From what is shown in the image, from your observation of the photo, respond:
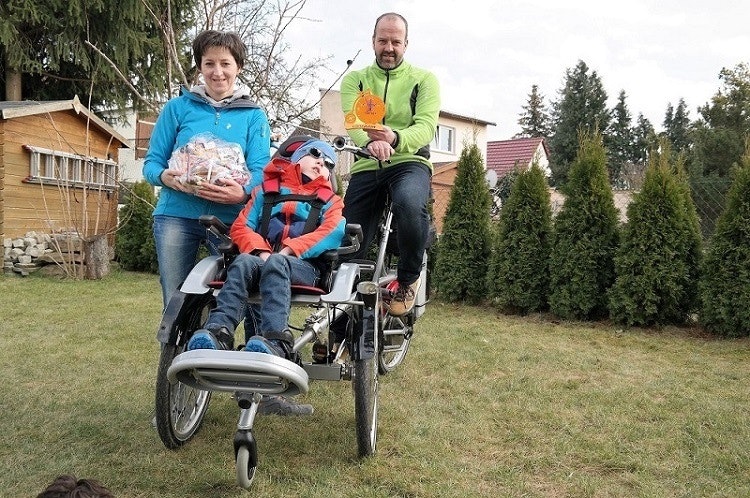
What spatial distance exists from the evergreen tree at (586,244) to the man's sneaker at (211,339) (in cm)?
526

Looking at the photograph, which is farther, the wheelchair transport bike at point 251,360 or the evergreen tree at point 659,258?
the evergreen tree at point 659,258

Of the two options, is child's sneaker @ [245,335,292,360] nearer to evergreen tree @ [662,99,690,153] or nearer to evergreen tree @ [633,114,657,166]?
evergreen tree @ [633,114,657,166]

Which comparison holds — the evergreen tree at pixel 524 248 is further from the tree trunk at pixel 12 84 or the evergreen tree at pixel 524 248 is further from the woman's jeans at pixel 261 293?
the tree trunk at pixel 12 84

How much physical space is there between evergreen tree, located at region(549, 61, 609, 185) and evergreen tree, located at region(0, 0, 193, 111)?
29100 millimetres

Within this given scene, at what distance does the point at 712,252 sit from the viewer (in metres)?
6.29

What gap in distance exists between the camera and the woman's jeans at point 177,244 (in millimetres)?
3098

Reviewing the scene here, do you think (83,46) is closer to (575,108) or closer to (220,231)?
(220,231)

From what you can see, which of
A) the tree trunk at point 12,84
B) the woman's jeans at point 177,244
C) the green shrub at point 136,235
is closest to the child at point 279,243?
the woman's jeans at point 177,244

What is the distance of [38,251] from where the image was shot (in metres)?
11.0

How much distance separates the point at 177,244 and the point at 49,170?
9.84 metres

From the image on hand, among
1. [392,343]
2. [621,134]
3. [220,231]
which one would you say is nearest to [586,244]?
[392,343]

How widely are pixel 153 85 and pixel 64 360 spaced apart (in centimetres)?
1071

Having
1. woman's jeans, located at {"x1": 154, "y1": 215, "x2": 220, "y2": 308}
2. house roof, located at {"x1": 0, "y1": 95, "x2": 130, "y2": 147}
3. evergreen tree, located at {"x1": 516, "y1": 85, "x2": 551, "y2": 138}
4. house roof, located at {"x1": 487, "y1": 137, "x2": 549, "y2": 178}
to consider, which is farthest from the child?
evergreen tree, located at {"x1": 516, "y1": 85, "x2": 551, "y2": 138}

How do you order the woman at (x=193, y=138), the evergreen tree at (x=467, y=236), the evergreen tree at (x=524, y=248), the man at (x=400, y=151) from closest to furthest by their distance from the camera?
the woman at (x=193, y=138) → the man at (x=400, y=151) → the evergreen tree at (x=524, y=248) → the evergreen tree at (x=467, y=236)
